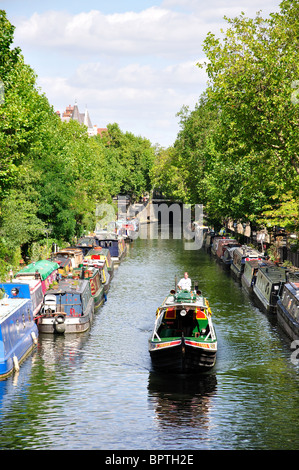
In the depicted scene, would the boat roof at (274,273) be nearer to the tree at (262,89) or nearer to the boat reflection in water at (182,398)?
the tree at (262,89)

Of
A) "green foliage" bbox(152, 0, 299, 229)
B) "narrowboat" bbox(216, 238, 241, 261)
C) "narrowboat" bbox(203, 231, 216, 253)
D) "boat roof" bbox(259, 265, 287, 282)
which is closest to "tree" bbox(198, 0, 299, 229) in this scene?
"green foliage" bbox(152, 0, 299, 229)

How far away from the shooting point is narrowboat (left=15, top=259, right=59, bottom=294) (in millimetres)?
46328

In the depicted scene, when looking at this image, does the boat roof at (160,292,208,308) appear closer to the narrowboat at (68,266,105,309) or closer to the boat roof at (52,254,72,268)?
the narrowboat at (68,266,105,309)

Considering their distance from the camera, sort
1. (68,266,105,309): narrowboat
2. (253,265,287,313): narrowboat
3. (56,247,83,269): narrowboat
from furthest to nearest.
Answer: (56,247,83,269): narrowboat → (68,266,105,309): narrowboat → (253,265,287,313): narrowboat

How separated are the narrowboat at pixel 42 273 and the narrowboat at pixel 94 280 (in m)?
1.49

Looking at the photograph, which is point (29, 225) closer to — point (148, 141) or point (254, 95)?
point (254, 95)

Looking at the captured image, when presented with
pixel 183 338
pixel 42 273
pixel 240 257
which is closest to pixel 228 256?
pixel 240 257

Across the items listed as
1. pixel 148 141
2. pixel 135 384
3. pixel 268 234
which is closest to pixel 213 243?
pixel 268 234

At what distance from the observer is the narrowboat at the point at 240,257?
64.1m

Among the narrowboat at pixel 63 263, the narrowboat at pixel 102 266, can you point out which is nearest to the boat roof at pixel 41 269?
the narrowboat at pixel 63 263

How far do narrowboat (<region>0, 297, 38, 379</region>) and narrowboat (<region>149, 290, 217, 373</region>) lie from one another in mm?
6701

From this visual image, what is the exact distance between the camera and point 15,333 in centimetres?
3334

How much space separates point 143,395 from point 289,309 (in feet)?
48.5

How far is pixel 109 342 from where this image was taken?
39688mm
